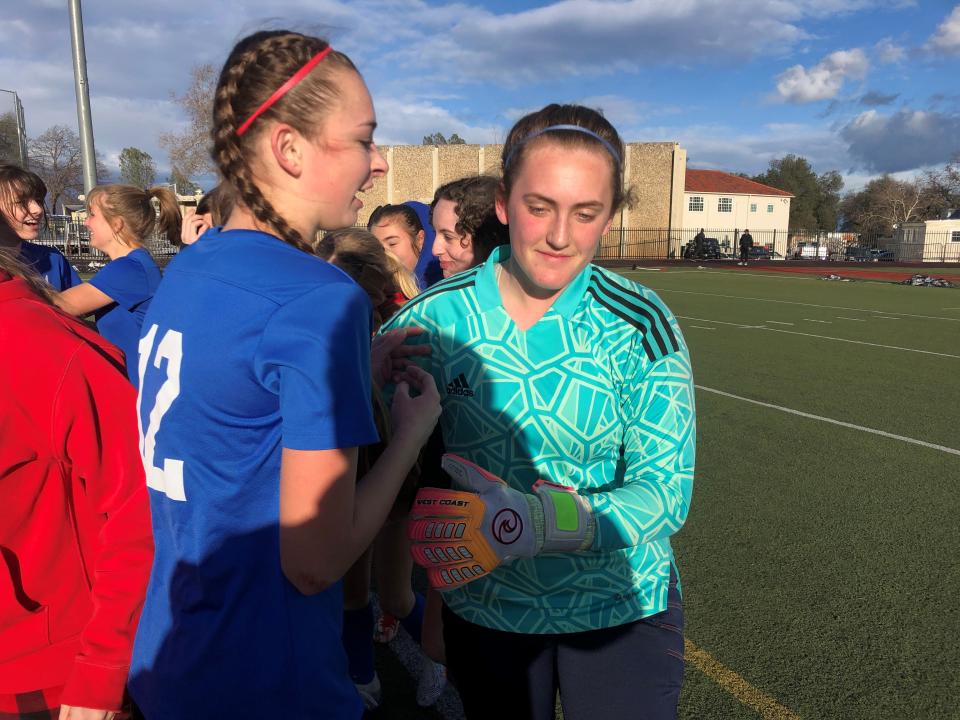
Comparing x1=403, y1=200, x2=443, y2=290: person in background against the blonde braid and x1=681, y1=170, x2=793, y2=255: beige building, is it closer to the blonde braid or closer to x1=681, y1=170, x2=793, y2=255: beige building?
the blonde braid

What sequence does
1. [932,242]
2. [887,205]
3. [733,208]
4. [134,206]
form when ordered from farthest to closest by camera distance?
[887,205] < [733,208] < [932,242] < [134,206]

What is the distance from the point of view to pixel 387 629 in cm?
342

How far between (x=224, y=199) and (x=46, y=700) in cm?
106

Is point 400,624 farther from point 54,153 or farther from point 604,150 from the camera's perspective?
point 54,153

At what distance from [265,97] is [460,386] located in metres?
0.81

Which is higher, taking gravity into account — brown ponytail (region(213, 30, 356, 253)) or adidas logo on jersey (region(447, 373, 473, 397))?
brown ponytail (region(213, 30, 356, 253))

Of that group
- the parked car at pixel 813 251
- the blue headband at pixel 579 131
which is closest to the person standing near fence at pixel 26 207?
the blue headband at pixel 579 131

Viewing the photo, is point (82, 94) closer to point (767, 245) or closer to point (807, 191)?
point (767, 245)

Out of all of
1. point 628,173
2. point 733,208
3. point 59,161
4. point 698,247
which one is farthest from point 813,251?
point 59,161

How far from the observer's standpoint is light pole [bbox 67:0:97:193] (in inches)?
311

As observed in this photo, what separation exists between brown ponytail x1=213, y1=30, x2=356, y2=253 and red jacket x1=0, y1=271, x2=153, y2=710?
1.55ft

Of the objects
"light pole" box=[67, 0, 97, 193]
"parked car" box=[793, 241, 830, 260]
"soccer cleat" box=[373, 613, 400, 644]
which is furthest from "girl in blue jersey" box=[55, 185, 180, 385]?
"parked car" box=[793, 241, 830, 260]

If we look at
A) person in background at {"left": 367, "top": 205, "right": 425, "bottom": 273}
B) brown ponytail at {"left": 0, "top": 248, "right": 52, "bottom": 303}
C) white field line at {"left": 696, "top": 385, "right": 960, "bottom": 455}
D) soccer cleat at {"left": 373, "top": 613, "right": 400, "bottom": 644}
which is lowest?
soccer cleat at {"left": 373, "top": 613, "right": 400, "bottom": 644}

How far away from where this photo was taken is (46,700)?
1.36 metres
